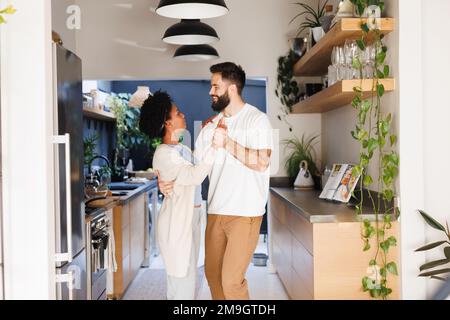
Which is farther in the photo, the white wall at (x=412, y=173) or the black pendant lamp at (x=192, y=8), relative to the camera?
the black pendant lamp at (x=192, y=8)

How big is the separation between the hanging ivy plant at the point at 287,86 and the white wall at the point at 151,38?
197 millimetres

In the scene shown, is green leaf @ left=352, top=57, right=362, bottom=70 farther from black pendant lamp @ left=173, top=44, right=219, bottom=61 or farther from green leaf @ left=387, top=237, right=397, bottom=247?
black pendant lamp @ left=173, top=44, right=219, bottom=61

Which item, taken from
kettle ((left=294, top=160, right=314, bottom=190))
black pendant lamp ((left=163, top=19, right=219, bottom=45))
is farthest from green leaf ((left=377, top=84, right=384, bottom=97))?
kettle ((left=294, top=160, right=314, bottom=190))

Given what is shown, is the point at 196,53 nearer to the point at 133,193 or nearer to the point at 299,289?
the point at 133,193

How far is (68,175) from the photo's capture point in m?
2.29

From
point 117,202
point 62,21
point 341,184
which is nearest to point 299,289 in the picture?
point 341,184

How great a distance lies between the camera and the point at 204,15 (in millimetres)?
2990

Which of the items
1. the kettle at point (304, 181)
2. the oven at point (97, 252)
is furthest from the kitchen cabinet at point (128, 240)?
the kettle at point (304, 181)

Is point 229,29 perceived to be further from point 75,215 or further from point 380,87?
point 75,215

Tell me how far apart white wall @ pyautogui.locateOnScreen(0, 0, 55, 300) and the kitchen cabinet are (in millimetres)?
2043

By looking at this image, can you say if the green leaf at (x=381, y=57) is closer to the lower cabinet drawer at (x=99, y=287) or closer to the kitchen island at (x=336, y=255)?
the kitchen island at (x=336, y=255)

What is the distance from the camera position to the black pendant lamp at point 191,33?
3.87 meters

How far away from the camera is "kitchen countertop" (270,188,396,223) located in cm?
286

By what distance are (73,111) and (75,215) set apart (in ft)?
1.69
